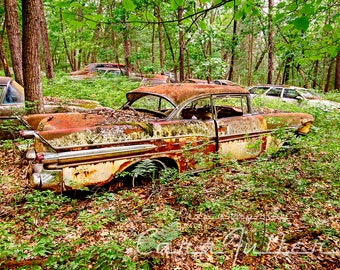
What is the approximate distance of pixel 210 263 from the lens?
2.76 m

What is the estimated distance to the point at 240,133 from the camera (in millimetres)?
5168

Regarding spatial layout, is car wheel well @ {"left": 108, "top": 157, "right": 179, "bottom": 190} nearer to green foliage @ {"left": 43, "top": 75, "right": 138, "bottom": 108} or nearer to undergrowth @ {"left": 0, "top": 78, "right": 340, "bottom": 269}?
undergrowth @ {"left": 0, "top": 78, "right": 340, "bottom": 269}

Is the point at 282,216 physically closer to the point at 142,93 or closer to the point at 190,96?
the point at 190,96

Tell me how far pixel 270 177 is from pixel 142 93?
278cm

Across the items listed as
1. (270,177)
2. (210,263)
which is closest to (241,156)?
(270,177)

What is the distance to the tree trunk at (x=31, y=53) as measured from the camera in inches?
208

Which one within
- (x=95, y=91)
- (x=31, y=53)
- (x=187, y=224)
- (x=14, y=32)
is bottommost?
(x=187, y=224)

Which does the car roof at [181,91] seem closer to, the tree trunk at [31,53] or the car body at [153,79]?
the tree trunk at [31,53]

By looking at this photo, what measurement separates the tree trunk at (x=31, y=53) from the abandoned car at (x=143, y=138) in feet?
4.53

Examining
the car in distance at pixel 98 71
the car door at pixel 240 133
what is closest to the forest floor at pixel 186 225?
the car door at pixel 240 133

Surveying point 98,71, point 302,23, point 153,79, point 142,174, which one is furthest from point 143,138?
point 98,71

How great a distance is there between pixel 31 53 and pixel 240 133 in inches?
175

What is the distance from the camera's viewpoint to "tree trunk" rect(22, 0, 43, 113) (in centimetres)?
529

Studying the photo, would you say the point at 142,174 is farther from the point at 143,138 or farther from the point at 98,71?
the point at 98,71
